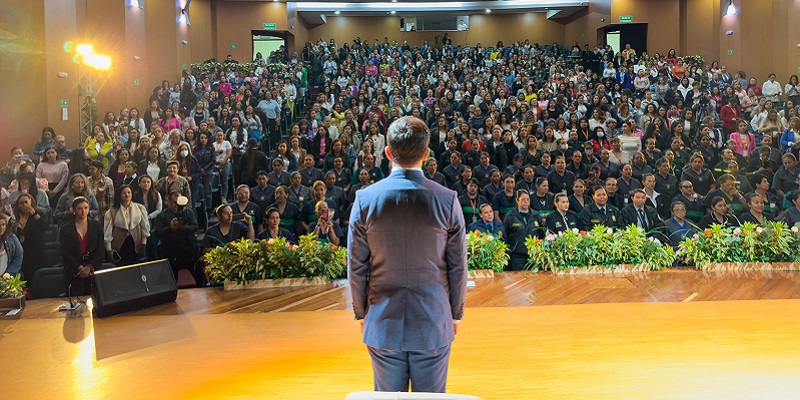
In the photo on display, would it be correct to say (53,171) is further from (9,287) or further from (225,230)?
(9,287)

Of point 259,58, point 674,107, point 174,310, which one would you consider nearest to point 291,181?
point 174,310

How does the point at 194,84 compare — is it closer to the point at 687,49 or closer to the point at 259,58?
the point at 259,58

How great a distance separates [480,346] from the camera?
386 cm

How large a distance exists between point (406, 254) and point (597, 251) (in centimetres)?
385

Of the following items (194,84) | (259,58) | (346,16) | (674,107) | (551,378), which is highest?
(346,16)

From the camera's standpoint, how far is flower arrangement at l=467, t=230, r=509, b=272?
5.61 metres

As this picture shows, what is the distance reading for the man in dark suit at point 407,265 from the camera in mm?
2156

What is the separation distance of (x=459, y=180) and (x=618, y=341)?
453 centimetres

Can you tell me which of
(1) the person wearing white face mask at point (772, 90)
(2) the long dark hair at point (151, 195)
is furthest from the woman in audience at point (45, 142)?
(1) the person wearing white face mask at point (772, 90)

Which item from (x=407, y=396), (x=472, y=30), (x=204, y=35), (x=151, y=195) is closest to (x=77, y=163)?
(x=151, y=195)

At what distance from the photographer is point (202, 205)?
7.93 m

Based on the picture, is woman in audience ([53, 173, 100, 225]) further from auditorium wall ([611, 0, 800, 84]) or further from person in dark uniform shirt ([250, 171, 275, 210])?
auditorium wall ([611, 0, 800, 84])

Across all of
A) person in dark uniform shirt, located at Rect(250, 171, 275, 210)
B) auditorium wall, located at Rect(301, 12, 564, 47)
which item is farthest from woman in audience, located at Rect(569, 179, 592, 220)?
auditorium wall, located at Rect(301, 12, 564, 47)

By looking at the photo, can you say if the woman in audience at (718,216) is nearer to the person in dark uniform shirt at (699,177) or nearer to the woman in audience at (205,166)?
the person in dark uniform shirt at (699,177)
